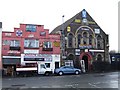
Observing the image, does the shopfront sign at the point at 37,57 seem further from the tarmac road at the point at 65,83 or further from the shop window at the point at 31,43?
the tarmac road at the point at 65,83

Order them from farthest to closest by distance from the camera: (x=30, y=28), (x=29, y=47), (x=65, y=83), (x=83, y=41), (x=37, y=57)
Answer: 1. (x=83, y=41)
2. (x=30, y=28)
3. (x=37, y=57)
4. (x=29, y=47)
5. (x=65, y=83)

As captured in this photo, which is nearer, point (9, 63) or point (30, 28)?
point (9, 63)

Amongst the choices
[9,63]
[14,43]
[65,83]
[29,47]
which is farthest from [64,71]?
[65,83]

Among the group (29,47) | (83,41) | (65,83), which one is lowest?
(65,83)

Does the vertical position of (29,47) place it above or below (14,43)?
below

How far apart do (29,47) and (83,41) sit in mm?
11106

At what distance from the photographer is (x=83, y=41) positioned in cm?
5438

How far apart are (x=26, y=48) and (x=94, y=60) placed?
13.7 meters

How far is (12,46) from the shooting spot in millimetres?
48031

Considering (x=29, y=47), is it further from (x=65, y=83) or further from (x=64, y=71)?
(x=65, y=83)

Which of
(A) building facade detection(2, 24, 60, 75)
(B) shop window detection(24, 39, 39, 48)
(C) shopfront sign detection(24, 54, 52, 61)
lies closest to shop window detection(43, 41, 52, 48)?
(A) building facade detection(2, 24, 60, 75)

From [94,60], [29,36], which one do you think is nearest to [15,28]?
[29,36]

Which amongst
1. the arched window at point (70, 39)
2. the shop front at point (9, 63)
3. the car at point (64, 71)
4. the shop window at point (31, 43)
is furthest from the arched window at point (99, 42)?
the shop front at point (9, 63)

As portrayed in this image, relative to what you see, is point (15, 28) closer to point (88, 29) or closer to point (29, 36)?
point (29, 36)
